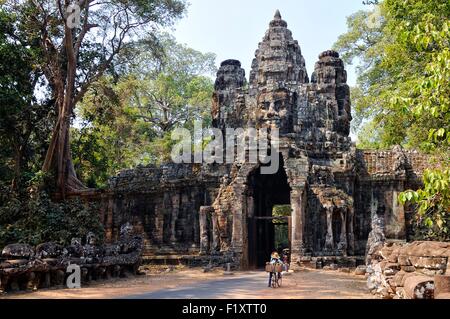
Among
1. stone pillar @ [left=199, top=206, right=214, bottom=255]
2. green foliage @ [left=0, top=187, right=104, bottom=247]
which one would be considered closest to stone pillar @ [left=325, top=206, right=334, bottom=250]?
stone pillar @ [left=199, top=206, right=214, bottom=255]

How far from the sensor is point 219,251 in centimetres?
1850

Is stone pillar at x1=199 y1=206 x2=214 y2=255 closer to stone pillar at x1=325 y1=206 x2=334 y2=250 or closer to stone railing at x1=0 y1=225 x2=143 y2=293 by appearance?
stone railing at x1=0 y1=225 x2=143 y2=293

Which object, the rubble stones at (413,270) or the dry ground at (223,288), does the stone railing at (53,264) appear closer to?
the dry ground at (223,288)

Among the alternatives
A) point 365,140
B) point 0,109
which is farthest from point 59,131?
point 365,140

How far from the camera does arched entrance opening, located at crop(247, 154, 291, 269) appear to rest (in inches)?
751

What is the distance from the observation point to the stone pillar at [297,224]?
17484 millimetres

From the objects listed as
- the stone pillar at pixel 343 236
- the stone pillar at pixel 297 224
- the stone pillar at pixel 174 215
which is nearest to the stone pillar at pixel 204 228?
the stone pillar at pixel 174 215

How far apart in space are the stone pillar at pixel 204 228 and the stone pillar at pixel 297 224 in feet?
10.1

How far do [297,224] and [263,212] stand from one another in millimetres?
5060

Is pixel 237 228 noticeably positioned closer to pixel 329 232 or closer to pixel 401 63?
pixel 329 232

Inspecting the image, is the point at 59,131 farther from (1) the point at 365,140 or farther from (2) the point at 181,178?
(1) the point at 365,140

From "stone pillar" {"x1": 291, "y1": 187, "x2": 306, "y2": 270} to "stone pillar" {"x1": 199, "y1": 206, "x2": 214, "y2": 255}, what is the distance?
10.1 ft

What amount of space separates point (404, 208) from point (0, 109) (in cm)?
1549
